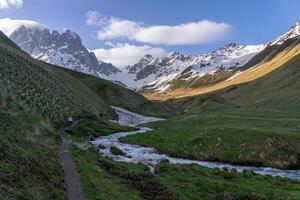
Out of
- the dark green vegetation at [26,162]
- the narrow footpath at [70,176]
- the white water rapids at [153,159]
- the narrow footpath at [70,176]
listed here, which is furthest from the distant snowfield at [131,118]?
the narrow footpath at [70,176]

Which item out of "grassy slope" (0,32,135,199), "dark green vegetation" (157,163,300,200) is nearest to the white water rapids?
"dark green vegetation" (157,163,300,200)

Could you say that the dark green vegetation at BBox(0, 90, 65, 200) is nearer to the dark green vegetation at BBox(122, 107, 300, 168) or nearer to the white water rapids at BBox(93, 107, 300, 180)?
the white water rapids at BBox(93, 107, 300, 180)

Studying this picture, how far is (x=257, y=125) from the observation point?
262ft

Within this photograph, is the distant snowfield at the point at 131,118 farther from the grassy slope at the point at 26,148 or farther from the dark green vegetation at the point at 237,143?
the dark green vegetation at the point at 237,143

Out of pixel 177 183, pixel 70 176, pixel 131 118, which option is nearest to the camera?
pixel 70 176

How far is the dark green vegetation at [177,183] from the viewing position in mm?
35781

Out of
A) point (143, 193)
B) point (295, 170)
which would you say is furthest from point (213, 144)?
point (143, 193)

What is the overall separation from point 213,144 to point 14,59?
5140 centimetres

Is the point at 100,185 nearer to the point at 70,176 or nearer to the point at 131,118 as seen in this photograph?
the point at 70,176

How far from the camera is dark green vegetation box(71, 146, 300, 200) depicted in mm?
35781

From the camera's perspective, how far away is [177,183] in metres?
39.8

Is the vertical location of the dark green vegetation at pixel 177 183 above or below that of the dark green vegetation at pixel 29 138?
below

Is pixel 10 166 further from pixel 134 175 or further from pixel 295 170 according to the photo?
pixel 295 170

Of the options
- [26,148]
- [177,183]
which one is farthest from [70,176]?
[177,183]
